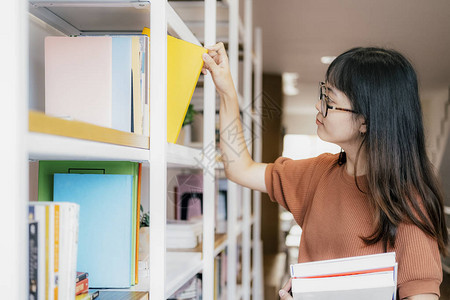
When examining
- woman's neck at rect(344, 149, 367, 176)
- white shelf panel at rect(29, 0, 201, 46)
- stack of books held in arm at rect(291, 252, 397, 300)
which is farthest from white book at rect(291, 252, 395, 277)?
white shelf panel at rect(29, 0, 201, 46)

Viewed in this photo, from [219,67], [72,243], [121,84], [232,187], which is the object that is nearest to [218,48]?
[219,67]

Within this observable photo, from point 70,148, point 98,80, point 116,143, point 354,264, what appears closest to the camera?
point 70,148

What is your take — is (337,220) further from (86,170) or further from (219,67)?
(86,170)

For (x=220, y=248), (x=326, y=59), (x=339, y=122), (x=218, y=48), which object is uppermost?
(x=326, y=59)

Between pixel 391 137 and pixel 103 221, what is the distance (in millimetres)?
770

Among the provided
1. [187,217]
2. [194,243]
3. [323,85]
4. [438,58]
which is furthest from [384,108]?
[438,58]

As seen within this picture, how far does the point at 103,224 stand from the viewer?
0.95 meters

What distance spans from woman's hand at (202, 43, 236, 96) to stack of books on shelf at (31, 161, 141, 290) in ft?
1.60

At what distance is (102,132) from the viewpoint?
71cm

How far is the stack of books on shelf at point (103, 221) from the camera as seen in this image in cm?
95

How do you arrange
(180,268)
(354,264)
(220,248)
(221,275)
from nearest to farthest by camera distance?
(354,264) < (180,268) < (220,248) < (221,275)

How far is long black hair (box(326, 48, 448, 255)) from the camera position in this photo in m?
1.19

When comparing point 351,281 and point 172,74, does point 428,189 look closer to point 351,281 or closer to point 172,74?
point 351,281

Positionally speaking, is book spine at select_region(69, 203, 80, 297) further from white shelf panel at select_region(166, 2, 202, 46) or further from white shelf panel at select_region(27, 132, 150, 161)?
white shelf panel at select_region(166, 2, 202, 46)
